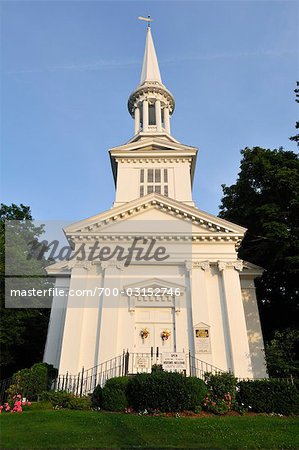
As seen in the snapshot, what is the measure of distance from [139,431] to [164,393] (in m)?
2.67

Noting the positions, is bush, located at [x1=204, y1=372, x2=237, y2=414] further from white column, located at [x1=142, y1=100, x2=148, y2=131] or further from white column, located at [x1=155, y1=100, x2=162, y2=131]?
white column, located at [x1=142, y1=100, x2=148, y2=131]

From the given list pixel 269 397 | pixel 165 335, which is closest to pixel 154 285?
pixel 165 335

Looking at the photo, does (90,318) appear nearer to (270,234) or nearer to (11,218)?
(270,234)

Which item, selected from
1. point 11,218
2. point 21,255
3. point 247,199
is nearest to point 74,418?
point 21,255

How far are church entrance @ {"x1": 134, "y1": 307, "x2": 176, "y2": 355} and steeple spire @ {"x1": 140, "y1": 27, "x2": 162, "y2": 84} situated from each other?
21.7 m

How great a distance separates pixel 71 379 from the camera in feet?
52.1

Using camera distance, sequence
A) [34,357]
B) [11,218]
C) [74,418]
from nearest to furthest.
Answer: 1. [74,418]
2. [34,357]
3. [11,218]

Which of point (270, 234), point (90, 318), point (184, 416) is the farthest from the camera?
point (270, 234)

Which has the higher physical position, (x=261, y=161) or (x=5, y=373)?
(x=261, y=161)

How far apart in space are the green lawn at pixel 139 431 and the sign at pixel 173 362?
2.40 m

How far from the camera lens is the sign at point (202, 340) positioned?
54.6 feet

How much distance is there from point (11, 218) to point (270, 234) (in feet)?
80.0

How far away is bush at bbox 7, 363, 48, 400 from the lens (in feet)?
45.8

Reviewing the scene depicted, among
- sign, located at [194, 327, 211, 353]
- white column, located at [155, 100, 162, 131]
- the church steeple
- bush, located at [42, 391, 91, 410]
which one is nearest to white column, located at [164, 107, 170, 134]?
the church steeple
